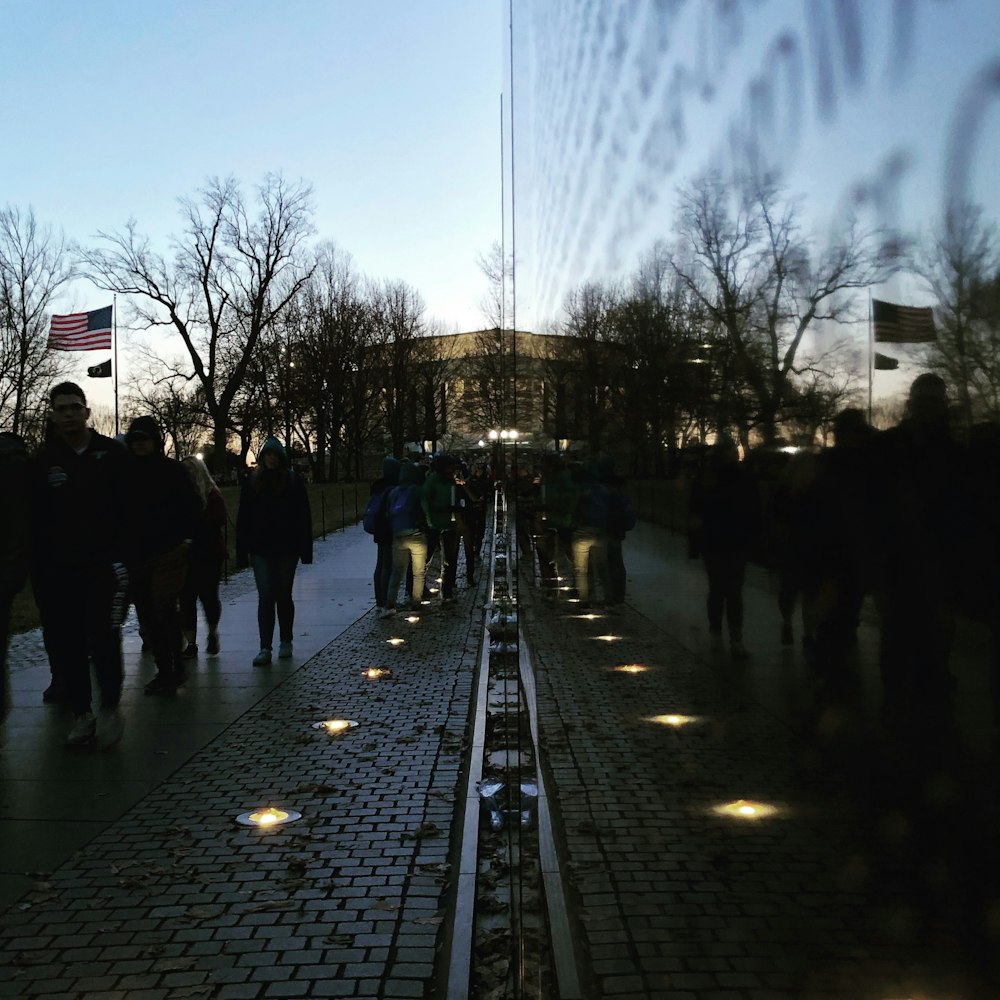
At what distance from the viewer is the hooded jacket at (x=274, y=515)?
9086 millimetres

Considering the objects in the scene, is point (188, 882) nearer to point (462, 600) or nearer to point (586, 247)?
point (586, 247)

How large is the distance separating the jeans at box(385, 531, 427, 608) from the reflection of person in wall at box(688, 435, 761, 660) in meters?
11.4

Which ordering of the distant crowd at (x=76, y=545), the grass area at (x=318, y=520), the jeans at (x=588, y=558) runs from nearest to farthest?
the jeans at (x=588, y=558) < the distant crowd at (x=76, y=545) < the grass area at (x=318, y=520)

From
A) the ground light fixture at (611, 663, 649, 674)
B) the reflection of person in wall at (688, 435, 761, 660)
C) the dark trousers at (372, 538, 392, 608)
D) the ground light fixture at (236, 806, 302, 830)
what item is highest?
the reflection of person in wall at (688, 435, 761, 660)

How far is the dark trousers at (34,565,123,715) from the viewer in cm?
596

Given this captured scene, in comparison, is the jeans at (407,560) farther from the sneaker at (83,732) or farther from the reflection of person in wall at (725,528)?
the reflection of person in wall at (725,528)

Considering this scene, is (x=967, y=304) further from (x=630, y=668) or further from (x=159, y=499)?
(x=159, y=499)

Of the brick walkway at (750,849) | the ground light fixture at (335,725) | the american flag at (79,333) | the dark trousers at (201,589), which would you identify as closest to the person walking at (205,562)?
the dark trousers at (201,589)

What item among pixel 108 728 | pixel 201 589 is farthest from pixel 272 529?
pixel 108 728

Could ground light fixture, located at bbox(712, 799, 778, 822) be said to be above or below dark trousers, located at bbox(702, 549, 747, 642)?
below

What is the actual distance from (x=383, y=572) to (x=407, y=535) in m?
0.52

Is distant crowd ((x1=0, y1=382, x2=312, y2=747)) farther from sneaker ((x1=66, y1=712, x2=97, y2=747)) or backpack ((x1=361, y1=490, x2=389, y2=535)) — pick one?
backpack ((x1=361, y1=490, x2=389, y2=535))

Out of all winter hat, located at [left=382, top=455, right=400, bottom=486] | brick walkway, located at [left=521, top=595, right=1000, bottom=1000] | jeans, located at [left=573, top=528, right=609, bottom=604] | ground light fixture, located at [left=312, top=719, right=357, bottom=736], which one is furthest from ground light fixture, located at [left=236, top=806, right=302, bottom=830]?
winter hat, located at [left=382, top=455, right=400, bottom=486]

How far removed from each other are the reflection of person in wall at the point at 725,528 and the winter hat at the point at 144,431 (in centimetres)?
716
